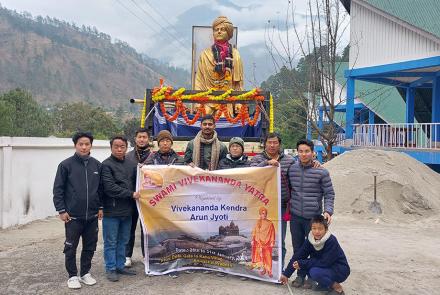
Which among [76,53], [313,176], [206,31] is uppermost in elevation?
[76,53]

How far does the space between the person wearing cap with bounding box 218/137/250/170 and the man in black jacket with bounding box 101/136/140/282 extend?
1038mm

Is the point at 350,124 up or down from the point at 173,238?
up

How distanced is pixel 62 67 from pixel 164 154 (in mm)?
153141

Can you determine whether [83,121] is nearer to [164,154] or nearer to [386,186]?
[386,186]

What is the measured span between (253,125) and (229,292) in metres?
3.30

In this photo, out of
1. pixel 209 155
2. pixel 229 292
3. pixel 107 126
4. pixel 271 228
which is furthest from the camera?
pixel 107 126

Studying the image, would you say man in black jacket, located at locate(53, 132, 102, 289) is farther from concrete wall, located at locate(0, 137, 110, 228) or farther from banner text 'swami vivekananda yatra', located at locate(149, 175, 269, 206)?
concrete wall, located at locate(0, 137, 110, 228)

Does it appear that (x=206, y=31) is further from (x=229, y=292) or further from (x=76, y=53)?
(x=76, y=53)

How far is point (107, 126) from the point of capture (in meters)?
49.0

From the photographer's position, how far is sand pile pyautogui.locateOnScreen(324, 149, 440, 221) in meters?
10.1

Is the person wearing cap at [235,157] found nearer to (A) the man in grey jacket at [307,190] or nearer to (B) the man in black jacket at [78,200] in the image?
(A) the man in grey jacket at [307,190]

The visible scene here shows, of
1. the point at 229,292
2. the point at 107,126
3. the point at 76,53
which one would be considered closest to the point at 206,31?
the point at 229,292

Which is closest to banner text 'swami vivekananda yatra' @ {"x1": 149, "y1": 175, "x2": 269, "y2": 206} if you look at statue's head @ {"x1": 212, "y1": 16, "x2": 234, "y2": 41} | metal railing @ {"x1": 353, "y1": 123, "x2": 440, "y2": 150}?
statue's head @ {"x1": 212, "y1": 16, "x2": 234, "y2": 41}

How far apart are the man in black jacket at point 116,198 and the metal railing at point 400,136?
488 inches
